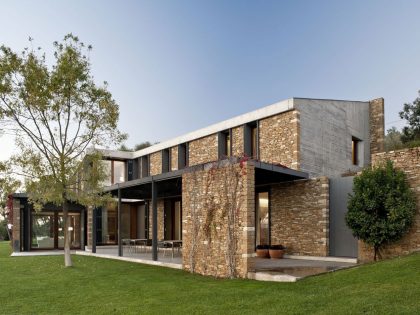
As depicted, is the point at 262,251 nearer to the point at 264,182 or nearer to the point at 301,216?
the point at 301,216

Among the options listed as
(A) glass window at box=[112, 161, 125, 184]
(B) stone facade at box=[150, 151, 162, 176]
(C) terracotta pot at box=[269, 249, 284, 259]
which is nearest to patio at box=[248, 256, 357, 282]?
(C) terracotta pot at box=[269, 249, 284, 259]

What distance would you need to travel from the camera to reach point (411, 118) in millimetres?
26688

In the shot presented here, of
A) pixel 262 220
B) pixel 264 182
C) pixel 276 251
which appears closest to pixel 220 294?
pixel 276 251

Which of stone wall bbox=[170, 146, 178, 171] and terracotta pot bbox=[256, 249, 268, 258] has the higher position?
stone wall bbox=[170, 146, 178, 171]

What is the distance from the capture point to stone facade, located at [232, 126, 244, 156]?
1731cm

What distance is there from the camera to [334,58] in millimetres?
23094

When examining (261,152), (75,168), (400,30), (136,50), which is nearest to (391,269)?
(261,152)

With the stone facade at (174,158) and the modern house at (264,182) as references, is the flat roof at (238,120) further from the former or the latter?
the stone facade at (174,158)

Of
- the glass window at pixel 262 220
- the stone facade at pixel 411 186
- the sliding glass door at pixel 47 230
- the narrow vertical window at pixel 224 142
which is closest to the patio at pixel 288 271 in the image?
the stone facade at pixel 411 186

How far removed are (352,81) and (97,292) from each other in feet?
80.8

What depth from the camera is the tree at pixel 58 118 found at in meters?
13.7

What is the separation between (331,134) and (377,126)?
2903 millimetres

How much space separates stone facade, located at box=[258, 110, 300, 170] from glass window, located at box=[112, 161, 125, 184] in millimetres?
12743

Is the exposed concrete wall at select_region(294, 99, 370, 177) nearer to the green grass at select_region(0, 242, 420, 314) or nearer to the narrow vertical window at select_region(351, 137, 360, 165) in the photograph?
the narrow vertical window at select_region(351, 137, 360, 165)
